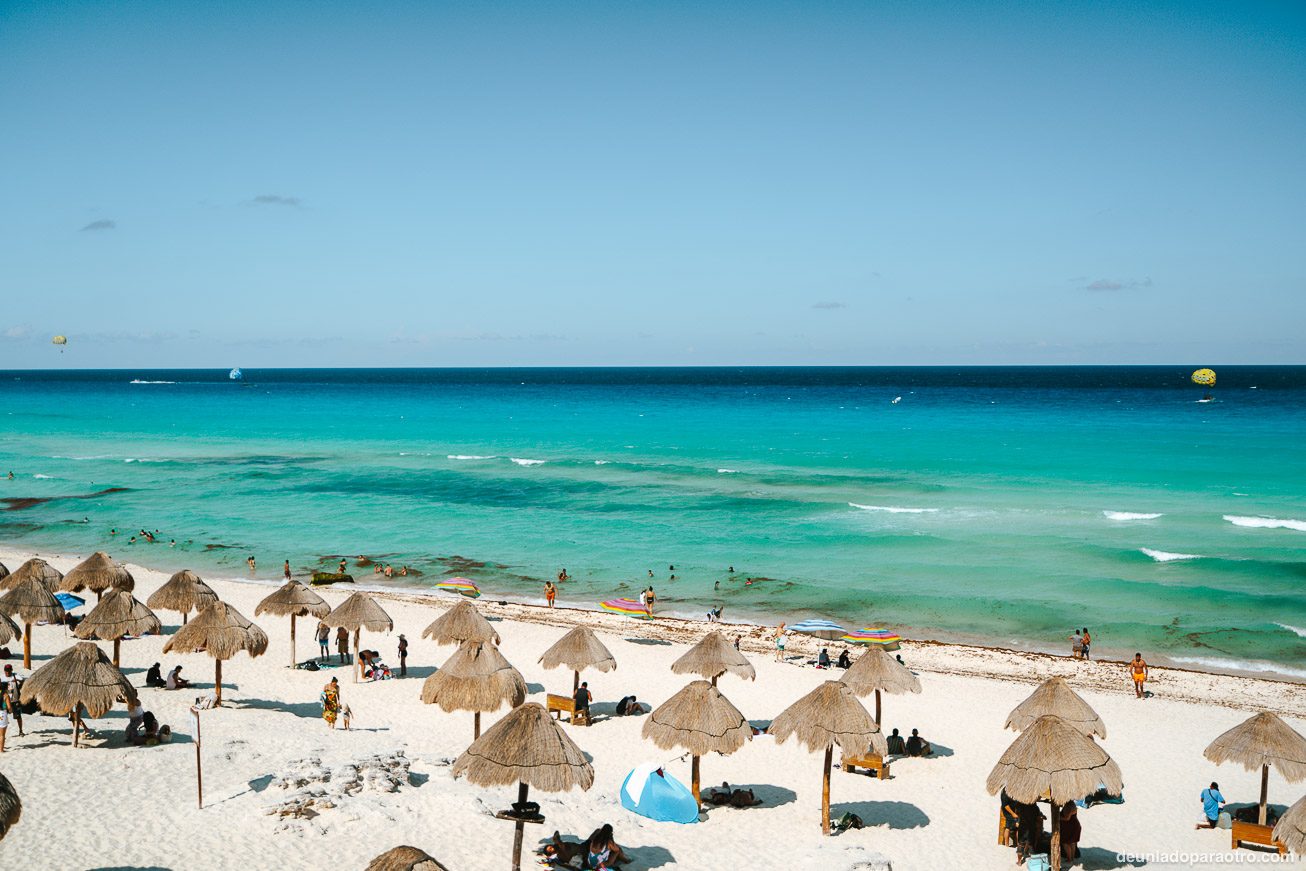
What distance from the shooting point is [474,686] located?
47.4ft

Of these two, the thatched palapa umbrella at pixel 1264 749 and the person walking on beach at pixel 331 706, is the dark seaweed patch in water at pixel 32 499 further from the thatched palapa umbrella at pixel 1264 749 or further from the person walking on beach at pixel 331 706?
the thatched palapa umbrella at pixel 1264 749

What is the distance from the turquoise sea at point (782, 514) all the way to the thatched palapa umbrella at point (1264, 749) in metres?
11.7

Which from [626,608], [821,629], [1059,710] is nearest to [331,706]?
[626,608]

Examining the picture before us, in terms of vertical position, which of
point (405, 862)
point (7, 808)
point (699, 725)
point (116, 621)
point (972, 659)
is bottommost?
point (972, 659)

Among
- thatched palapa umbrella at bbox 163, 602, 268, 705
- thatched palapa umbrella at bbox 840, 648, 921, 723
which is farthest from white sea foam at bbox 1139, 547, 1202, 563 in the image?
thatched palapa umbrella at bbox 163, 602, 268, 705

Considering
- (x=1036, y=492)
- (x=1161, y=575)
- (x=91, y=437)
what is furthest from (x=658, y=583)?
(x=91, y=437)

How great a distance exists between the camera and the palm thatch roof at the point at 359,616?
1898cm

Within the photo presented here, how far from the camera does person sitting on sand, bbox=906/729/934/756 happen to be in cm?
1630

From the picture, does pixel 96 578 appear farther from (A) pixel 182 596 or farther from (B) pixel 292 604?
(B) pixel 292 604

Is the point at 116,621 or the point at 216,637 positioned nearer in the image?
the point at 216,637

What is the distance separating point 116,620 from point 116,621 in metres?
0.02

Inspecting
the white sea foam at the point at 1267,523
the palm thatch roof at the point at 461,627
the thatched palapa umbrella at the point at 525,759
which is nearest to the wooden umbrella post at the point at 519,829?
the thatched palapa umbrella at the point at 525,759

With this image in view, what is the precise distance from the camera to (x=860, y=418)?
97.0 metres

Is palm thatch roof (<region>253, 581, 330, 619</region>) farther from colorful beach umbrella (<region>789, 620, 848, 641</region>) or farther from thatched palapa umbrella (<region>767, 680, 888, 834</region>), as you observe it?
colorful beach umbrella (<region>789, 620, 848, 641</region>)
